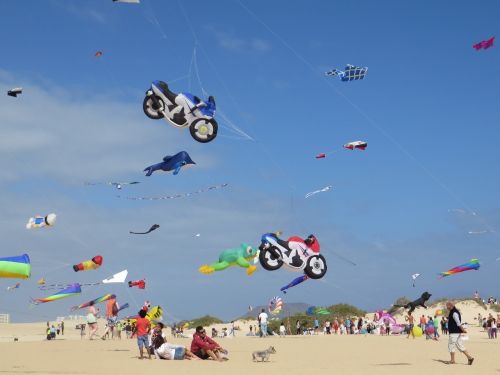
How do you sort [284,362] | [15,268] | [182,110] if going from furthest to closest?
[182,110] < [284,362] < [15,268]

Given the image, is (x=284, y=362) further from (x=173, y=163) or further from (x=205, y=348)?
(x=173, y=163)

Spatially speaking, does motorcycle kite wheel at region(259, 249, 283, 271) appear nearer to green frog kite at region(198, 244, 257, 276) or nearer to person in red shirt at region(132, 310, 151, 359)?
green frog kite at region(198, 244, 257, 276)

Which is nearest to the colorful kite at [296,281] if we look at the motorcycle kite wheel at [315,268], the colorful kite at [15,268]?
the motorcycle kite wheel at [315,268]

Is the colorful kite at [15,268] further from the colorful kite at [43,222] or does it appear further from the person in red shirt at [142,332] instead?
the colorful kite at [43,222]

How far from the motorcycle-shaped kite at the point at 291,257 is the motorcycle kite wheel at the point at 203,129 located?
360 cm

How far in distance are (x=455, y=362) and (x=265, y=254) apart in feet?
22.0

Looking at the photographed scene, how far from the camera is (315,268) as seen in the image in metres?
19.5

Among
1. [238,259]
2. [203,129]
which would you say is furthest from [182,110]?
[238,259]

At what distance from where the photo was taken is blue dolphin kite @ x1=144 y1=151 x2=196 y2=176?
1866cm

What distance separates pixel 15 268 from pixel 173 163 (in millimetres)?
9129

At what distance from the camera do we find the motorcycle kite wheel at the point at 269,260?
19.5 metres

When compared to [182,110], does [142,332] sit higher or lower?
lower

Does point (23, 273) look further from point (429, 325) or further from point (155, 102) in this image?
point (429, 325)

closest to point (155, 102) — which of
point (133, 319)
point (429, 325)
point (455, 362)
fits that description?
point (455, 362)
